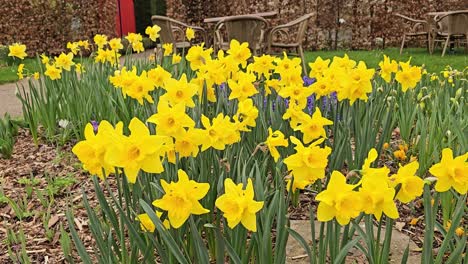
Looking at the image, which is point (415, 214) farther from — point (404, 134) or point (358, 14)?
point (358, 14)

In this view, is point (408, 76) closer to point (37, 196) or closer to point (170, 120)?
point (170, 120)

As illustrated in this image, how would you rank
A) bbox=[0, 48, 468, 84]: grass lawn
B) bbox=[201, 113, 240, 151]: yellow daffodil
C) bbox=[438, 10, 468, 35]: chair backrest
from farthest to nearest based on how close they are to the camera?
bbox=[438, 10, 468, 35]: chair backrest < bbox=[0, 48, 468, 84]: grass lawn < bbox=[201, 113, 240, 151]: yellow daffodil

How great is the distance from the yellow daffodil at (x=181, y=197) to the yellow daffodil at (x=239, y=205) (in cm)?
4

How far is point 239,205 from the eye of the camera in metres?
0.92

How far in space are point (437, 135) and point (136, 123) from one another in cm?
158

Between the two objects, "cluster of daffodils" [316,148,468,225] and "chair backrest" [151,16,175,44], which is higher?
"chair backrest" [151,16,175,44]

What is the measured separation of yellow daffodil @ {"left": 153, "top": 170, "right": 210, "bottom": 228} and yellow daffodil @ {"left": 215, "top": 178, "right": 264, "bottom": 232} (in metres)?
0.04

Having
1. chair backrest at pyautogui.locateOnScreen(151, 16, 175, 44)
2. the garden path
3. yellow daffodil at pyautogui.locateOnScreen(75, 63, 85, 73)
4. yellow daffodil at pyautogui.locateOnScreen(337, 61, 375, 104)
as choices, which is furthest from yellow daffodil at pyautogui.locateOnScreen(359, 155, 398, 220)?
chair backrest at pyautogui.locateOnScreen(151, 16, 175, 44)

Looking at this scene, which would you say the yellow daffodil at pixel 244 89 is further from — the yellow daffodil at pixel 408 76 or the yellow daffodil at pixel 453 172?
the yellow daffodil at pixel 453 172

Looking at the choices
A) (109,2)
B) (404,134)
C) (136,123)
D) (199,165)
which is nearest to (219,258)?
(136,123)

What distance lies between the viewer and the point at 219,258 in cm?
108

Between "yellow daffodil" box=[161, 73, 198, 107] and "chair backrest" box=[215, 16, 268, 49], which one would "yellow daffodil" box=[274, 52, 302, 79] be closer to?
"yellow daffodil" box=[161, 73, 198, 107]

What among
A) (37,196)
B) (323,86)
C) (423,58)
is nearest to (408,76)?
(323,86)

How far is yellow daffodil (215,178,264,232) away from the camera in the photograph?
3.05ft
